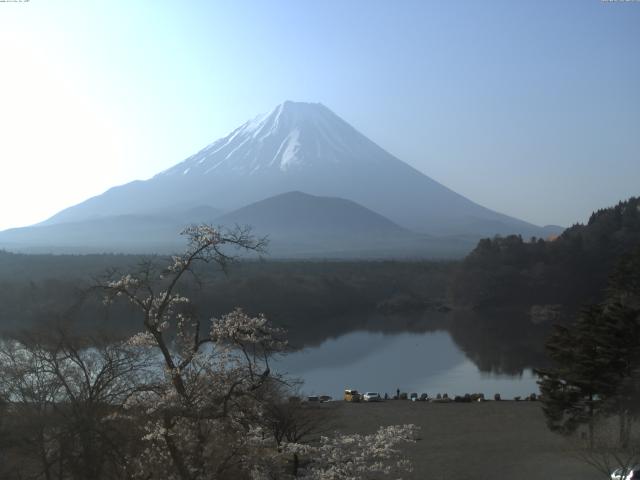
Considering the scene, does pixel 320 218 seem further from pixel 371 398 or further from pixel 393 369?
pixel 371 398

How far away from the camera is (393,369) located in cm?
1569

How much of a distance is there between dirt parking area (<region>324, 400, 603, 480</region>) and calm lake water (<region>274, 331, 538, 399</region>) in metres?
1.98

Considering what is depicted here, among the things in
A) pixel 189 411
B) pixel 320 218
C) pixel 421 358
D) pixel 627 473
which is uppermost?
pixel 320 218

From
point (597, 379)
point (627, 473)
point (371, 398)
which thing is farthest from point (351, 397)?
point (627, 473)

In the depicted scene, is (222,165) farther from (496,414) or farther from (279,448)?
(279,448)

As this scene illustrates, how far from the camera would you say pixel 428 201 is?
92938mm

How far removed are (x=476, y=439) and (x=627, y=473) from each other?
10.1ft

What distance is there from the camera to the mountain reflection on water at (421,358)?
45.7ft

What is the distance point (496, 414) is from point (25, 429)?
7354 millimetres

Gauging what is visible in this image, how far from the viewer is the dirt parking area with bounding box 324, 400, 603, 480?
A: 6730 millimetres

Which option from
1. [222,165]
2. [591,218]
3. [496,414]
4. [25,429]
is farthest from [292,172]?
[25,429]

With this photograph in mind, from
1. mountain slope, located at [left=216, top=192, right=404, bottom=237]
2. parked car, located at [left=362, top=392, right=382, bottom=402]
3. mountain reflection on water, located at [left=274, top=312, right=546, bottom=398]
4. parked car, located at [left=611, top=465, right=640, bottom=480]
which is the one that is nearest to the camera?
parked car, located at [left=611, top=465, right=640, bottom=480]

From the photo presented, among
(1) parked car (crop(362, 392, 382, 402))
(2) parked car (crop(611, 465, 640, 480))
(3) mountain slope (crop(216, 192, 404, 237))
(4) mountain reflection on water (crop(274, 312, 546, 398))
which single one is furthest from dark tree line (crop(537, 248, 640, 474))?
(3) mountain slope (crop(216, 192, 404, 237))

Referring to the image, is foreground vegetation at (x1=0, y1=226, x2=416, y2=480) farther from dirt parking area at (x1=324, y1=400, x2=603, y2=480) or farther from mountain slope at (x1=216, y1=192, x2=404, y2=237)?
mountain slope at (x1=216, y1=192, x2=404, y2=237)
